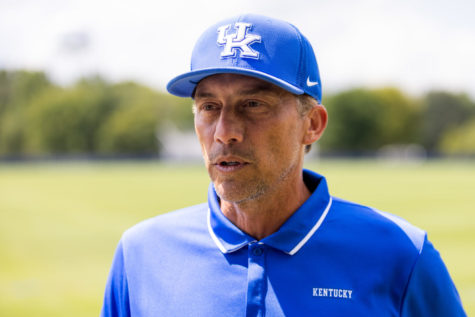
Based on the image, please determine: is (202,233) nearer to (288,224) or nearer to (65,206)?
(288,224)

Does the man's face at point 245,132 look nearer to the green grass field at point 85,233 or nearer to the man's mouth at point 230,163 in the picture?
the man's mouth at point 230,163

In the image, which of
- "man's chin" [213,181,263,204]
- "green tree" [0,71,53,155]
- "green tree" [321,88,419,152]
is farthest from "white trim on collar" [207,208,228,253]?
"green tree" [321,88,419,152]

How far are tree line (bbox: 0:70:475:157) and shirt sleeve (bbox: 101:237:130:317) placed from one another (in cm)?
6284

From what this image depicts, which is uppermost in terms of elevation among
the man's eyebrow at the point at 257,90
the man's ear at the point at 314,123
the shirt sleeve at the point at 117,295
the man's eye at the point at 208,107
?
the man's eyebrow at the point at 257,90

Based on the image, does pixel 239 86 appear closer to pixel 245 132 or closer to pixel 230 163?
pixel 245 132

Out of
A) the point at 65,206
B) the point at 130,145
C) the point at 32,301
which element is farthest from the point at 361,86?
the point at 32,301

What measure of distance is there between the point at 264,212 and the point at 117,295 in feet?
2.06

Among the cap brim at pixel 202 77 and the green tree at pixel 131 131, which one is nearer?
the cap brim at pixel 202 77

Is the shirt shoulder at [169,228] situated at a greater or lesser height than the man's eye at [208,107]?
lesser

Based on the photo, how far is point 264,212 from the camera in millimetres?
A: 2023

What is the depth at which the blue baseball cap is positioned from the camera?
5.91ft

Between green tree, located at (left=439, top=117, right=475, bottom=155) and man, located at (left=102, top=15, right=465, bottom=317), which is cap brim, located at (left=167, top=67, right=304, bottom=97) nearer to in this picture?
man, located at (left=102, top=15, right=465, bottom=317)

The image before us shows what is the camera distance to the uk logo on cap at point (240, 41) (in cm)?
180

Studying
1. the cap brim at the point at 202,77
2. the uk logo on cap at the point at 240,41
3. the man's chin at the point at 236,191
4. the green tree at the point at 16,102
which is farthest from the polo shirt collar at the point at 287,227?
the green tree at the point at 16,102
